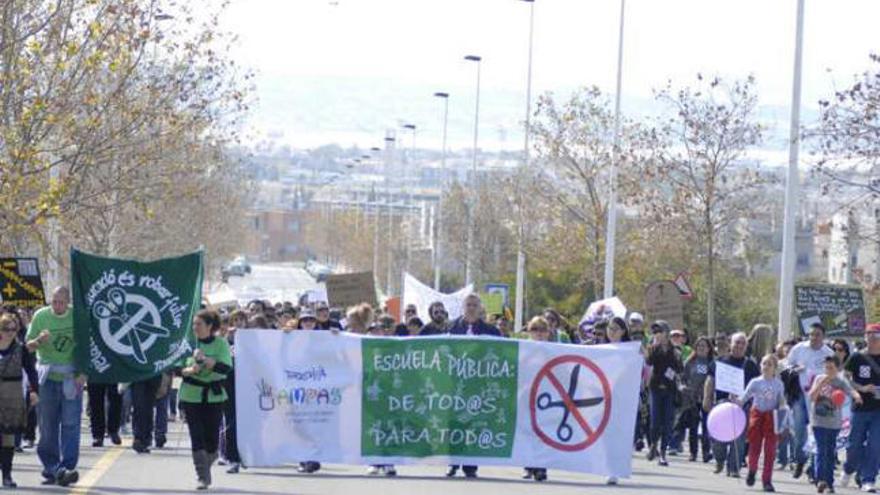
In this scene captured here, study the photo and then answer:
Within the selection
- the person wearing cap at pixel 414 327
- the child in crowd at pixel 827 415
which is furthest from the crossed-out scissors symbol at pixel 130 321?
the child in crowd at pixel 827 415

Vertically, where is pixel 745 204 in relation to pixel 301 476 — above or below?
above

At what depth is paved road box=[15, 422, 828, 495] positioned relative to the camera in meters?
19.2

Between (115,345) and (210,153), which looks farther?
(210,153)

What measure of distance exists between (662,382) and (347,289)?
16738mm

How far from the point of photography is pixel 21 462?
2230 centimetres

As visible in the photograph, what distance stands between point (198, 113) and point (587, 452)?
18.5 meters

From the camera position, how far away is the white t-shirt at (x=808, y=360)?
2547 centimetres

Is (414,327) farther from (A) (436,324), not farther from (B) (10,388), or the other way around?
(B) (10,388)

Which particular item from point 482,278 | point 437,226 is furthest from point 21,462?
point 437,226

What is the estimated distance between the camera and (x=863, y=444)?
2314 centimetres

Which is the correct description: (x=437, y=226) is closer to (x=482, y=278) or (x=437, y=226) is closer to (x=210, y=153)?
(x=482, y=278)

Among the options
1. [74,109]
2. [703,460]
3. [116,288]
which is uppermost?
[74,109]

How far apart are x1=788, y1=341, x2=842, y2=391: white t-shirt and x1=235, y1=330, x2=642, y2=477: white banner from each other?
16.1 ft

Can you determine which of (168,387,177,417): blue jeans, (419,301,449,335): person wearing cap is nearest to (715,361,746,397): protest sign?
(419,301,449,335): person wearing cap
